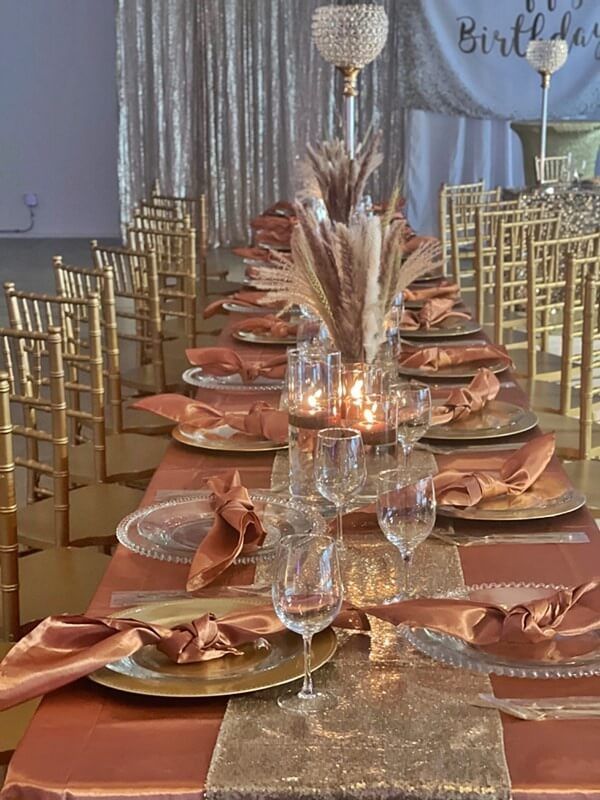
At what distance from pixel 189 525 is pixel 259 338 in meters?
1.36

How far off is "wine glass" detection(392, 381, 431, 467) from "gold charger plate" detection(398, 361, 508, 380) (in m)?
0.71

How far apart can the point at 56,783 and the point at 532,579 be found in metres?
0.72

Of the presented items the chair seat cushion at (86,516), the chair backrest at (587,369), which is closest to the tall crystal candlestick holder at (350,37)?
the chair backrest at (587,369)

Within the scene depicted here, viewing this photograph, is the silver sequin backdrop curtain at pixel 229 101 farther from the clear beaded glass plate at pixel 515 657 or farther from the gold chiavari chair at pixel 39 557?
the clear beaded glass plate at pixel 515 657

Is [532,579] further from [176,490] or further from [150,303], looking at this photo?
[150,303]

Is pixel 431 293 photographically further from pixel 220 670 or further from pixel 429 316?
pixel 220 670

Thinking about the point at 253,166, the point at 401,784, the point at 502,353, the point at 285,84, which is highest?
the point at 285,84

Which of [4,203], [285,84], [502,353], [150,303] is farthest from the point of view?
[4,203]

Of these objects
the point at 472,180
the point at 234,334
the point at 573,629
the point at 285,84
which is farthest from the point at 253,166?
the point at 573,629

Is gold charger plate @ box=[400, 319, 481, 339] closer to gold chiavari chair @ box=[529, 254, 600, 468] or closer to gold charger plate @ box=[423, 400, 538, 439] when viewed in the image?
gold chiavari chair @ box=[529, 254, 600, 468]

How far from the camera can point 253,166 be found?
929 centimetres

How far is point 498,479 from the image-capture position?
1.83 meters

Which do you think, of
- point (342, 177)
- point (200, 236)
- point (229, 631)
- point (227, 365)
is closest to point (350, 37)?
point (342, 177)

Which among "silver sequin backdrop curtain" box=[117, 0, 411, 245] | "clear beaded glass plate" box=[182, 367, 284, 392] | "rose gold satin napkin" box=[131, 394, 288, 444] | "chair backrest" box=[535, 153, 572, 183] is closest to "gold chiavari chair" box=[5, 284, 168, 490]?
"clear beaded glass plate" box=[182, 367, 284, 392]
